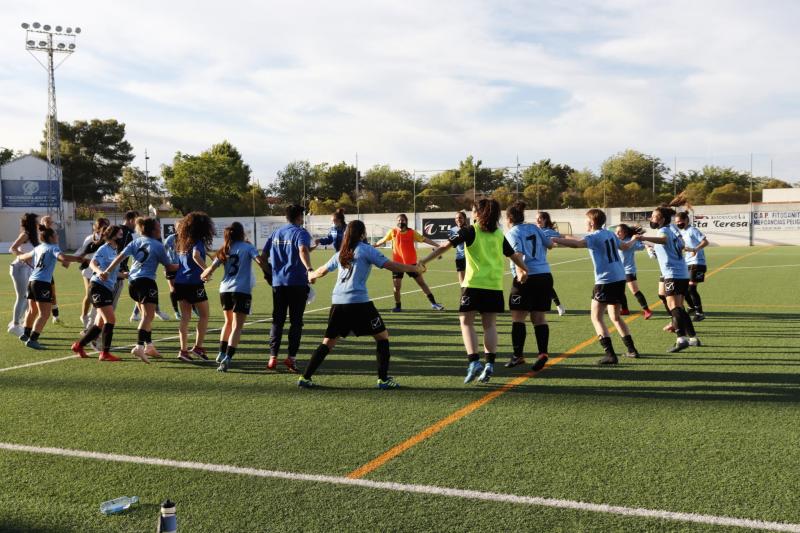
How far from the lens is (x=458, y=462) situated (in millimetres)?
4703

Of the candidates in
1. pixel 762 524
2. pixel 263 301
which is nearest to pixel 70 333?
pixel 263 301

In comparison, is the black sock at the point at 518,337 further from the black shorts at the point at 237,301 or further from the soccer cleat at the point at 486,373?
the black shorts at the point at 237,301

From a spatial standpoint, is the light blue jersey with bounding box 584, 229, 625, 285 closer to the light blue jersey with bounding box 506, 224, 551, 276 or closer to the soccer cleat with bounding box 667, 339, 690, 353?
the light blue jersey with bounding box 506, 224, 551, 276

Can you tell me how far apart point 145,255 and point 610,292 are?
543 centimetres

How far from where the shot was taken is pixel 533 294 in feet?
26.1

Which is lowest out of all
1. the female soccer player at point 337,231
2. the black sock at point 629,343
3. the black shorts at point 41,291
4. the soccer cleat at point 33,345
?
the soccer cleat at point 33,345

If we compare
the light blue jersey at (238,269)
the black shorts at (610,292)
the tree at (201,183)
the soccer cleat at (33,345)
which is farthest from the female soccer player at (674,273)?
the tree at (201,183)

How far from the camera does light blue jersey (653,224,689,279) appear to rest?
8969 mm

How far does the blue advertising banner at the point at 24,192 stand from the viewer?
6525 centimetres

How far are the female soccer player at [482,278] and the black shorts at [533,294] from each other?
0.91 metres

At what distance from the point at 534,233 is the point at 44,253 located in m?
6.65

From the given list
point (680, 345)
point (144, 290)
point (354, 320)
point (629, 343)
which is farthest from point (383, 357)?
point (680, 345)

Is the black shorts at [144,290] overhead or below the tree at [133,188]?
below

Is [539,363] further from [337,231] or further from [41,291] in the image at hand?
[41,291]
